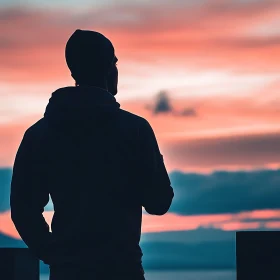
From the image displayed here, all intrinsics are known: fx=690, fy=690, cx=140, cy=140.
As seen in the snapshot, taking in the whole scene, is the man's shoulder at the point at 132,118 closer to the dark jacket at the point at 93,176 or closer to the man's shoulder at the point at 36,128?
the dark jacket at the point at 93,176

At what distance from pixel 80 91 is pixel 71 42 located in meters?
0.25

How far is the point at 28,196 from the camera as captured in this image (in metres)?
3.54

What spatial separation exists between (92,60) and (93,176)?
58 cm

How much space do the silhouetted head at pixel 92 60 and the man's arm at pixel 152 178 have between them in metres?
0.30

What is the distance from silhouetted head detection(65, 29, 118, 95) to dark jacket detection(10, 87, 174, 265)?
0.10 m

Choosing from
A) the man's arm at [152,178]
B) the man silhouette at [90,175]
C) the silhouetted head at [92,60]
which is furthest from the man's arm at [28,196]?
the man's arm at [152,178]

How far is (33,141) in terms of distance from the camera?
3516 mm

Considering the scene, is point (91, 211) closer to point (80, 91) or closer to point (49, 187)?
point (49, 187)

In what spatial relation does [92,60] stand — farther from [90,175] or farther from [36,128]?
[90,175]

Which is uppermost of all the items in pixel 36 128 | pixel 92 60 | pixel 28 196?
pixel 92 60

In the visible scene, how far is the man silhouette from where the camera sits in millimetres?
3316

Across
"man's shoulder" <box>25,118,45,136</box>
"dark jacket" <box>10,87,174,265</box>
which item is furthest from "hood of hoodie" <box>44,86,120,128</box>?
"man's shoulder" <box>25,118,45,136</box>

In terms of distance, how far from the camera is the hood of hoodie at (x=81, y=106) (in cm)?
338


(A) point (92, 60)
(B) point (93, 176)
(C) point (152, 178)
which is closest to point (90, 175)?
(B) point (93, 176)
